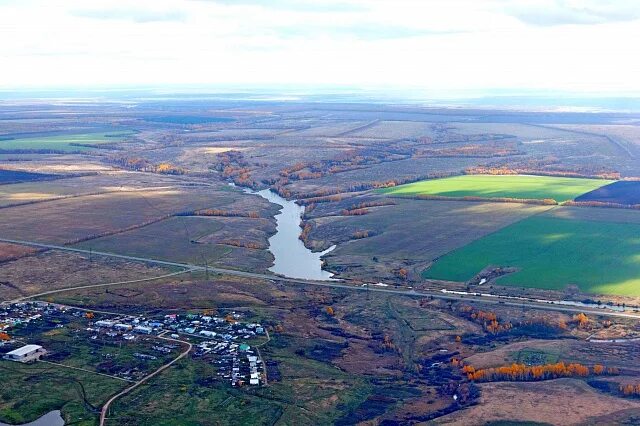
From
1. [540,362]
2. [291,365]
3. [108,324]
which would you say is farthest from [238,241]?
[540,362]

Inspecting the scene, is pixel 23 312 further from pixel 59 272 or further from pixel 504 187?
pixel 504 187

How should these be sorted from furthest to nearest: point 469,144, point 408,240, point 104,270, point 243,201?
point 469,144, point 243,201, point 408,240, point 104,270

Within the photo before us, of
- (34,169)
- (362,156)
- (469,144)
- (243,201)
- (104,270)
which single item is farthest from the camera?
(469,144)

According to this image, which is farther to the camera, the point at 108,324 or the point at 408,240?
the point at 408,240

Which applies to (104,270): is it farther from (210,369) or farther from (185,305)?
(210,369)

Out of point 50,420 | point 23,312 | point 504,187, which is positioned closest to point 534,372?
point 50,420

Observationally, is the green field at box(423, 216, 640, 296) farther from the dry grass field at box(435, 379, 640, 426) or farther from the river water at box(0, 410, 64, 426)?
the river water at box(0, 410, 64, 426)
